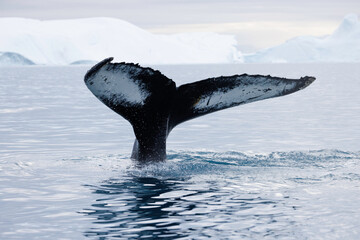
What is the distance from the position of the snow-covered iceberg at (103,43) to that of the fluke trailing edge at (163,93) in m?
102

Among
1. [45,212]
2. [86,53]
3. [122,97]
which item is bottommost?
[45,212]

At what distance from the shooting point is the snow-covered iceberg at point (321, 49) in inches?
6713

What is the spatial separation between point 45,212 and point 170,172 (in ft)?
7.08

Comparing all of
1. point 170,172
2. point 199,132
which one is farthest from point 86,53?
point 170,172

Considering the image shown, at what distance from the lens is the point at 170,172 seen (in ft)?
27.2

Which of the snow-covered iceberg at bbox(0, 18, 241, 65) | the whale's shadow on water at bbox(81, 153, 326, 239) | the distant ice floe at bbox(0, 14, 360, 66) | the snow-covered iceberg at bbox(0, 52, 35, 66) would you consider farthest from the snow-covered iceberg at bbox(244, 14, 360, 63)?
the whale's shadow on water at bbox(81, 153, 326, 239)

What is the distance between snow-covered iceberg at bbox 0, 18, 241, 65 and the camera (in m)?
114

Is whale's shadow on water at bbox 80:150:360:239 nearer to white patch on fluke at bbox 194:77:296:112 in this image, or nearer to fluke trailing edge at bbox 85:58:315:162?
fluke trailing edge at bbox 85:58:315:162

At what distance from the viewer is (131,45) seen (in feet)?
480

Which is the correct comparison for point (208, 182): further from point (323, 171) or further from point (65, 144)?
point (65, 144)

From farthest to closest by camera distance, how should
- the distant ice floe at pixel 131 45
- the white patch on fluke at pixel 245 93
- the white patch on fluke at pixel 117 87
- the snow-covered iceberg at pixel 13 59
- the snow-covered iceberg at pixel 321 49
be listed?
the snow-covered iceberg at pixel 321 49, the distant ice floe at pixel 131 45, the snow-covered iceberg at pixel 13 59, the white patch on fluke at pixel 245 93, the white patch on fluke at pixel 117 87

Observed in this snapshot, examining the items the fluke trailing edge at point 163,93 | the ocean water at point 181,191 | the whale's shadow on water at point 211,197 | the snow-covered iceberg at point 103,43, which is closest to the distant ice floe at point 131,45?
the snow-covered iceberg at point 103,43

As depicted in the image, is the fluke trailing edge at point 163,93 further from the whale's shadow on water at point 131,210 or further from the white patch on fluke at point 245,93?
the whale's shadow on water at point 131,210

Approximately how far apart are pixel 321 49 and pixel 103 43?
223ft
